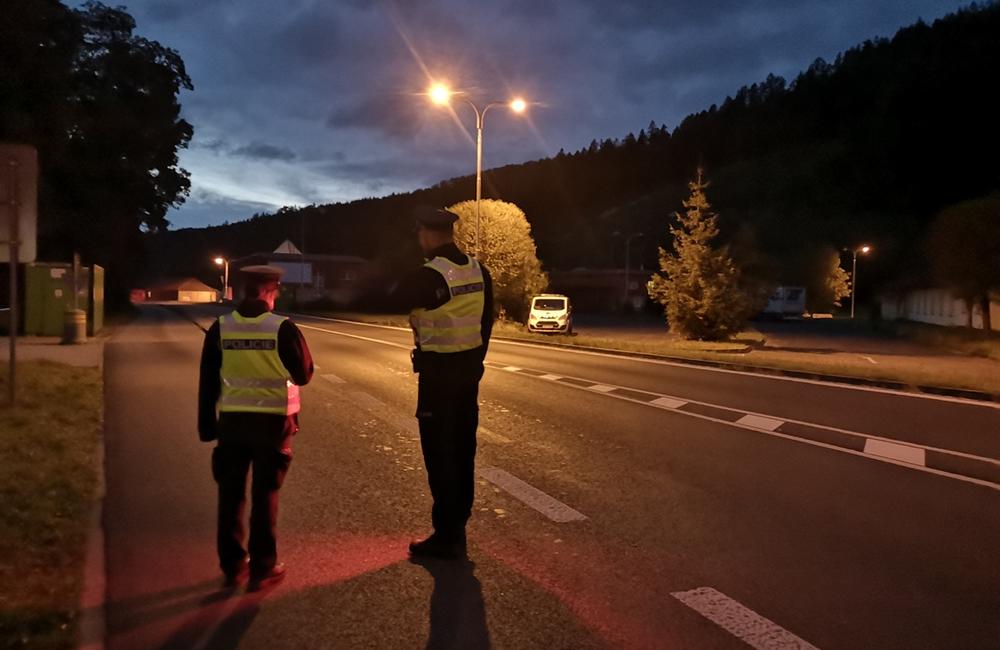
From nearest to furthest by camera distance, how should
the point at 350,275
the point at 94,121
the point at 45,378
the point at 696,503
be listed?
the point at 696,503 → the point at 45,378 → the point at 94,121 → the point at 350,275

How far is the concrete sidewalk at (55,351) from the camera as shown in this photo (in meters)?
17.5

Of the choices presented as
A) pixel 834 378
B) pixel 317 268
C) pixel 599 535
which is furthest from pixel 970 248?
pixel 317 268

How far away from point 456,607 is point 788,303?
62977mm

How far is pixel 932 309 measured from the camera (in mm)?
57312

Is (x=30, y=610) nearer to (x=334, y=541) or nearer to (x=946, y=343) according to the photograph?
(x=334, y=541)

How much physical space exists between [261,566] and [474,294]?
1923 millimetres

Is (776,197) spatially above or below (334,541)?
above

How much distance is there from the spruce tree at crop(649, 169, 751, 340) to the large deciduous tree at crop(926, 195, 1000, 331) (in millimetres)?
11790

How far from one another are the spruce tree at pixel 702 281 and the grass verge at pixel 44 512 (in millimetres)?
19660

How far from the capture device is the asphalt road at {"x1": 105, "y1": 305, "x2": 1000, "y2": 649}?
4.14m

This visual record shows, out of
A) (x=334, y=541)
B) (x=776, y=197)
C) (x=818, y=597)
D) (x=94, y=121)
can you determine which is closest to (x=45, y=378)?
(x=334, y=541)

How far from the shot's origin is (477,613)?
4.29 meters

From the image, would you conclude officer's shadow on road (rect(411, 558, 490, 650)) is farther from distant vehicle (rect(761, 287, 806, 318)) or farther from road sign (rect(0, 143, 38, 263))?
distant vehicle (rect(761, 287, 806, 318))

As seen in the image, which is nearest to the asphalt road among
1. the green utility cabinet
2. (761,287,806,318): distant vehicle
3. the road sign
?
the road sign
